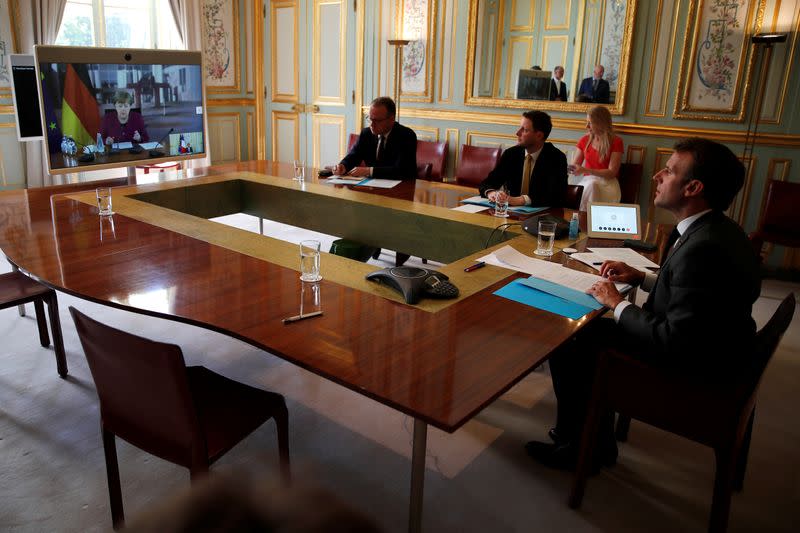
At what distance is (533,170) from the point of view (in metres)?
3.32

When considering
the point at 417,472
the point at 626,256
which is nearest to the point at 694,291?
the point at 626,256

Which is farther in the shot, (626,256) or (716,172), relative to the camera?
(626,256)

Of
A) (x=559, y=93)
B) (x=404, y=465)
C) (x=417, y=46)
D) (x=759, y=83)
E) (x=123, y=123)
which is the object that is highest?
(x=417, y=46)

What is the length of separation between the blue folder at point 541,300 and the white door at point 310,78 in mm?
4764

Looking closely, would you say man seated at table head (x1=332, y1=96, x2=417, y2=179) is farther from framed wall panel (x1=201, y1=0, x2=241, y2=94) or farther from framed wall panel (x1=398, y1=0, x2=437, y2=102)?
framed wall panel (x1=201, y1=0, x2=241, y2=94)

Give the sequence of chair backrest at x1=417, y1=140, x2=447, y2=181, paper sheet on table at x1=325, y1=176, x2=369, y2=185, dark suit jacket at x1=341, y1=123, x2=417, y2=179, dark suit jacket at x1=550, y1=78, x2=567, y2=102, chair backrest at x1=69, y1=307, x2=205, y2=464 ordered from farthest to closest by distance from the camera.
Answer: chair backrest at x1=417, y1=140, x2=447, y2=181, dark suit jacket at x1=550, y1=78, x2=567, y2=102, dark suit jacket at x1=341, y1=123, x2=417, y2=179, paper sheet on table at x1=325, y1=176, x2=369, y2=185, chair backrest at x1=69, y1=307, x2=205, y2=464

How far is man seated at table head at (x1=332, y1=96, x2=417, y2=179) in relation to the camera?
3.83 meters

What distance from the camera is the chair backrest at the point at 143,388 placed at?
1407mm

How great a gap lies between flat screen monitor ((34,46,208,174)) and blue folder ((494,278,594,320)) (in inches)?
96.5

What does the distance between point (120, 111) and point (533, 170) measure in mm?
2275

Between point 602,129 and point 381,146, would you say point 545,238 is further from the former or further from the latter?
point 602,129

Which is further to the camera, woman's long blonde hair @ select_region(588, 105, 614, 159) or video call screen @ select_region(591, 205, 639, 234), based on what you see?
woman's long blonde hair @ select_region(588, 105, 614, 159)

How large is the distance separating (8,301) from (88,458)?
2.76 ft

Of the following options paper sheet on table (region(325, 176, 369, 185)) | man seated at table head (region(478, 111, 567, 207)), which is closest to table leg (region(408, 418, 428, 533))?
man seated at table head (region(478, 111, 567, 207))
